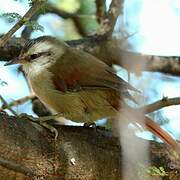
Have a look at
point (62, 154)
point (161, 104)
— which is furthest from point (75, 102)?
point (62, 154)

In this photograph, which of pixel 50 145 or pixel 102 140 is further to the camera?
pixel 102 140

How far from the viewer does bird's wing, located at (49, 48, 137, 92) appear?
3486mm

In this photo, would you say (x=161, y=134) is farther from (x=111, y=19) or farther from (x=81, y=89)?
(x=111, y=19)

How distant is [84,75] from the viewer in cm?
360

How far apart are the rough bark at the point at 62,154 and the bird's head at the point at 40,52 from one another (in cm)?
95

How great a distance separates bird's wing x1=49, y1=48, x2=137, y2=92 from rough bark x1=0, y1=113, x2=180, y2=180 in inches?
15.6

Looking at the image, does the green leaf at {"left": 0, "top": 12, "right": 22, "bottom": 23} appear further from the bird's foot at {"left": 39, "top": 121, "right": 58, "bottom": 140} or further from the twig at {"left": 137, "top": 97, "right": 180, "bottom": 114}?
the twig at {"left": 137, "top": 97, "right": 180, "bottom": 114}

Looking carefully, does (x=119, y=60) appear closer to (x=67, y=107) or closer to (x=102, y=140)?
(x=67, y=107)

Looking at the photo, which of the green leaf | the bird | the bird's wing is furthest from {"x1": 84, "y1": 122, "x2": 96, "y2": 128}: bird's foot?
the green leaf

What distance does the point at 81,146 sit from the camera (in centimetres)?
298

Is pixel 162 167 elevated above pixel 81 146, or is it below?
below

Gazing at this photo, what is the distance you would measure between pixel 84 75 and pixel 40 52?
0.57 meters

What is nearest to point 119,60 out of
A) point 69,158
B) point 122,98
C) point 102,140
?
point 122,98

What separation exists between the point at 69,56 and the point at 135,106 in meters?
0.65
